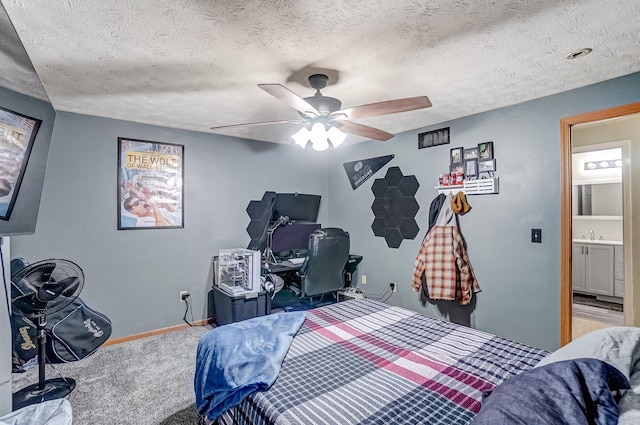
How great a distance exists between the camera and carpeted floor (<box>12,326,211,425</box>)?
189 cm

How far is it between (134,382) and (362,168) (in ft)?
10.6

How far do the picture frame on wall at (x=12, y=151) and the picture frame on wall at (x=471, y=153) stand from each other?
3.15m

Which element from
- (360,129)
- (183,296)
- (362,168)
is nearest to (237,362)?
(360,129)

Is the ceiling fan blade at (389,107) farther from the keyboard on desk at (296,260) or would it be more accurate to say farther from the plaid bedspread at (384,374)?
the keyboard on desk at (296,260)

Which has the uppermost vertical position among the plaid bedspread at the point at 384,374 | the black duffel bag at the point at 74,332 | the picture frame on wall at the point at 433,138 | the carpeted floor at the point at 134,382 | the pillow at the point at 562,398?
the picture frame on wall at the point at 433,138

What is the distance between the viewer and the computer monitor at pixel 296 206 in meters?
3.97

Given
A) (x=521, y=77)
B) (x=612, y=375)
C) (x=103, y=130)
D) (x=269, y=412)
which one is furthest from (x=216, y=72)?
(x=612, y=375)

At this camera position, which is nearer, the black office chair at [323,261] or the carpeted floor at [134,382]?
the carpeted floor at [134,382]

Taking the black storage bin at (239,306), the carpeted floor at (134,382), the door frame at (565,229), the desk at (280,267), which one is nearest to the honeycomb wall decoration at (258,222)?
the desk at (280,267)

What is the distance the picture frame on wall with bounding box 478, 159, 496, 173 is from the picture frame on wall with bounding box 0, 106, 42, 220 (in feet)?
10.4

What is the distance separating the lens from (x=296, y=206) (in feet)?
13.6

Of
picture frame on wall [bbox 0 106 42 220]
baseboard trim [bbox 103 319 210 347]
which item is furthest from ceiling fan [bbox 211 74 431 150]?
baseboard trim [bbox 103 319 210 347]

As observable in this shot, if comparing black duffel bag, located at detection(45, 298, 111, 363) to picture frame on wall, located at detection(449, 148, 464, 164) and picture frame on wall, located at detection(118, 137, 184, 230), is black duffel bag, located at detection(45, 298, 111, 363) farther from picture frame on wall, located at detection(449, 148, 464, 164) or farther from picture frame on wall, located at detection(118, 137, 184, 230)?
picture frame on wall, located at detection(449, 148, 464, 164)

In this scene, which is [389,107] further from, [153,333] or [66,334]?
[153,333]
